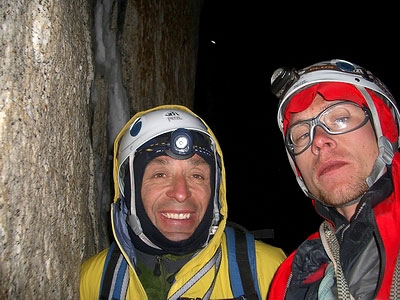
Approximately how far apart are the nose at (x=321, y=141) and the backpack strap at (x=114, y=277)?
156 cm

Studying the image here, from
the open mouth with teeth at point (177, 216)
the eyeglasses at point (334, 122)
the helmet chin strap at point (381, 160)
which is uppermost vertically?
the eyeglasses at point (334, 122)

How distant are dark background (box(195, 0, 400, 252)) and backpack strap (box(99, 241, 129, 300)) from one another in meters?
11.5

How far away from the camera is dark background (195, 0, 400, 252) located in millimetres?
15703

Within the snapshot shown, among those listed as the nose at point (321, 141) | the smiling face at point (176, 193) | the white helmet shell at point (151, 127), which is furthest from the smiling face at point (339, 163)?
the white helmet shell at point (151, 127)

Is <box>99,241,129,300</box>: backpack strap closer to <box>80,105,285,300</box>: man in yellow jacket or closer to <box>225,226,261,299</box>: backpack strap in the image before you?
<box>80,105,285,300</box>: man in yellow jacket

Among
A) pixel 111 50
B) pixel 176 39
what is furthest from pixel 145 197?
pixel 176 39

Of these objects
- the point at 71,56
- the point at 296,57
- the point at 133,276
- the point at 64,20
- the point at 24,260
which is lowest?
the point at 133,276

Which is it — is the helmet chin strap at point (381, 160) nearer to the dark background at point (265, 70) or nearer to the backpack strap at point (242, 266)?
the backpack strap at point (242, 266)

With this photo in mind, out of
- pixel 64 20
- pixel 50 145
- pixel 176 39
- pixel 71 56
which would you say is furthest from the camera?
pixel 176 39

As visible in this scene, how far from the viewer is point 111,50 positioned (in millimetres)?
3682

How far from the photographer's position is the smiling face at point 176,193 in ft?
7.97

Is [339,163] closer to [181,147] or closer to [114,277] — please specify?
[181,147]

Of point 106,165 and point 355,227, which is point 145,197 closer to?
point 106,165

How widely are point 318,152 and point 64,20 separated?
5.54ft
